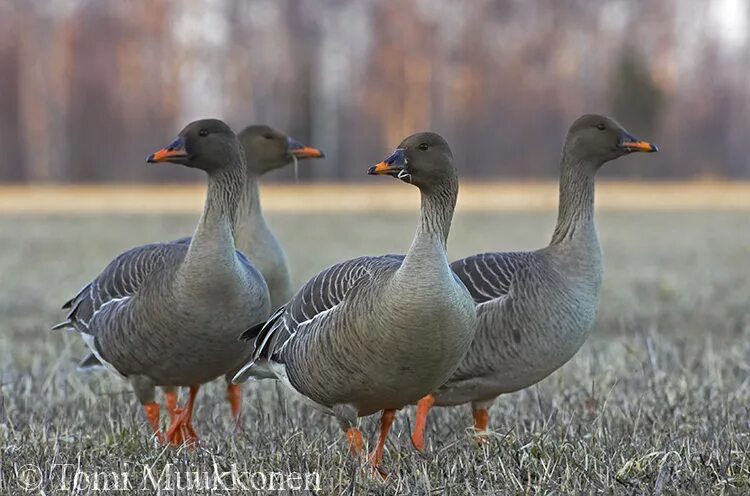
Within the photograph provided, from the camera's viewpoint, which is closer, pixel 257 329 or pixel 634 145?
pixel 257 329

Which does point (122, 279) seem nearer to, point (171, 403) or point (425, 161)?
point (171, 403)

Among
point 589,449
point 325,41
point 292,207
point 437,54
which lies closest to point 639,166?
point 437,54

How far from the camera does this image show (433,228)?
437 cm

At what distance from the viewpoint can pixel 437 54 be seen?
1921 inches

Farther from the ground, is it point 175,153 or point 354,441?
point 175,153

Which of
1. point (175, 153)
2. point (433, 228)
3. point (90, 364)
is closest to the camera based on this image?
point (433, 228)

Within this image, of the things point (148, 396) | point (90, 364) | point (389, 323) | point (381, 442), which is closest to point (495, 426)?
point (381, 442)

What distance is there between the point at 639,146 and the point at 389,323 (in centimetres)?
221

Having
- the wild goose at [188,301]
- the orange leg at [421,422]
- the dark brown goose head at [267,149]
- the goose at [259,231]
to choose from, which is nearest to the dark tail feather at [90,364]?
the goose at [259,231]

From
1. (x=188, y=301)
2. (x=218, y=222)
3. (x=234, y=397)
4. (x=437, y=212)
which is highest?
(x=437, y=212)

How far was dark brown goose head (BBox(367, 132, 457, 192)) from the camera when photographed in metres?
4.54

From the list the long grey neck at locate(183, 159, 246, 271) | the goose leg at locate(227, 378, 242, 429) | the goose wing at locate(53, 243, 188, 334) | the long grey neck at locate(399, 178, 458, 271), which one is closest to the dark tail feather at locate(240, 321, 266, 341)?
the long grey neck at locate(183, 159, 246, 271)

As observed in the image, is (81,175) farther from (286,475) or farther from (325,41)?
(286,475)

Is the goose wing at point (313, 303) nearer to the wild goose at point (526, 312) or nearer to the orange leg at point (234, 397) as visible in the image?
the wild goose at point (526, 312)
